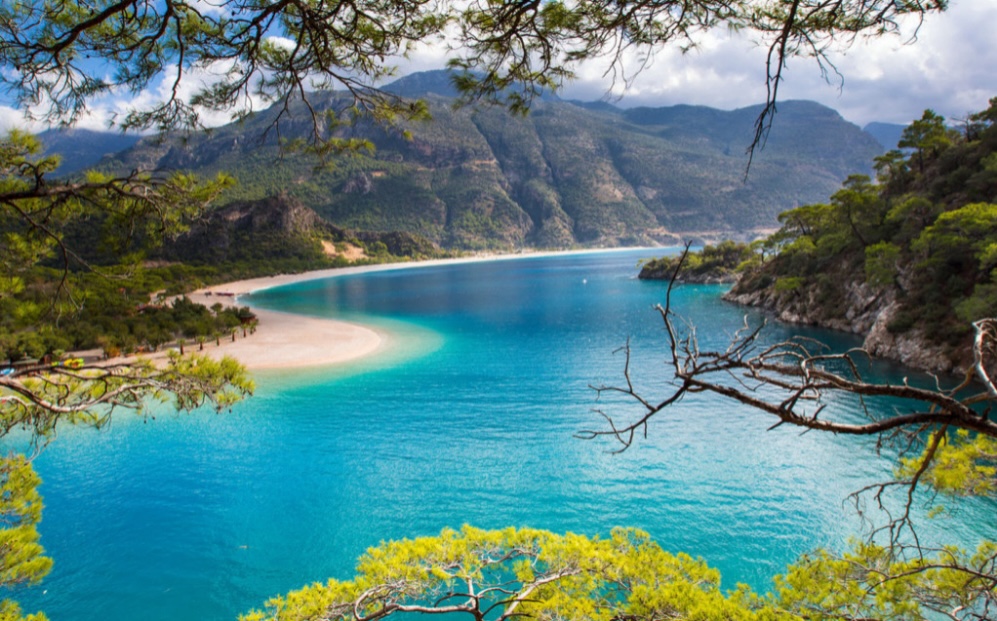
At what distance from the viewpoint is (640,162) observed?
6983 inches

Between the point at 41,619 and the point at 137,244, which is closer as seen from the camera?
the point at 41,619

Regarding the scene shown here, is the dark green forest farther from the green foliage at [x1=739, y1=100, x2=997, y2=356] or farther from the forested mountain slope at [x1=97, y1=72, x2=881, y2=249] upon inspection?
the forested mountain slope at [x1=97, y1=72, x2=881, y2=249]

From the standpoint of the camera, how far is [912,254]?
22.3m

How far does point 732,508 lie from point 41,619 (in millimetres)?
10711

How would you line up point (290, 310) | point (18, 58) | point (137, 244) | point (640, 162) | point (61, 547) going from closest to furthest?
point (18, 58) < point (137, 244) < point (61, 547) < point (290, 310) < point (640, 162)

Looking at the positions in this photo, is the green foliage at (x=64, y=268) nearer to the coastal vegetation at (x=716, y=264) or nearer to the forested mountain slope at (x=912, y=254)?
the forested mountain slope at (x=912, y=254)

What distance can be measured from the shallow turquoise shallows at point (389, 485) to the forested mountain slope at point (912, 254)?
264cm

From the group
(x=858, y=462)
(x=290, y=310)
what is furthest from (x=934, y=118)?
(x=290, y=310)

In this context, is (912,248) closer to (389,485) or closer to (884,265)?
(884,265)

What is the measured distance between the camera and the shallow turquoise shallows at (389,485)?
893 cm

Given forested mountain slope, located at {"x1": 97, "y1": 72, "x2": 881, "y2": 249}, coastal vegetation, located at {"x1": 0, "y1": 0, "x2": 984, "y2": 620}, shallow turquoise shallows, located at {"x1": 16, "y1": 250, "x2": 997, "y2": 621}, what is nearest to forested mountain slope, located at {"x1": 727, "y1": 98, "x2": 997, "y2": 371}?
shallow turquoise shallows, located at {"x1": 16, "y1": 250, "x2": 997, "y2": 621}

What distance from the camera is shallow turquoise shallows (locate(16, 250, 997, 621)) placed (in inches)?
352

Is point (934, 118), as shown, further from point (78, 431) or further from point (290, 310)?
point (290, 310)

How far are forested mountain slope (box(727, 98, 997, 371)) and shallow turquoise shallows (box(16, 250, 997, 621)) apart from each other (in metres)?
2.64
